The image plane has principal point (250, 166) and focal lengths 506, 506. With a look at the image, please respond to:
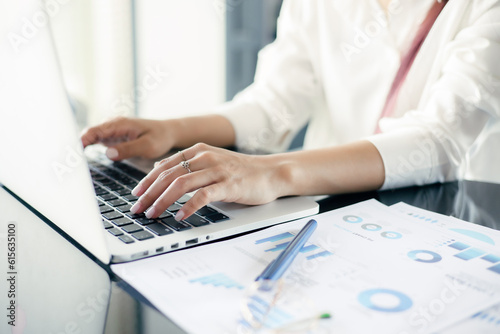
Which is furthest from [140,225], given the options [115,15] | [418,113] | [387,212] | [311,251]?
[115,15]

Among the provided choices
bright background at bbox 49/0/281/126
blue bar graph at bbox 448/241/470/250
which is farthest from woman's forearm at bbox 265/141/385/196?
bright background at bbox 49/0/281/126

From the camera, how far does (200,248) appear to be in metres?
0.53

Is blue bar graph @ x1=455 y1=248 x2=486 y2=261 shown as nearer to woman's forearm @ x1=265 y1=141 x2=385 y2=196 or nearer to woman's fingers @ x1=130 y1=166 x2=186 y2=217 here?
woman's forearm @ x1=265 y1=141 x2=385 y2=196

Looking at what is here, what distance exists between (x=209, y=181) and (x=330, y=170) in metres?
0.20

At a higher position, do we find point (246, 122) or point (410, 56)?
point (410, 56)

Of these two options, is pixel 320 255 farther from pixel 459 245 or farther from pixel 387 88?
pixel 387 88

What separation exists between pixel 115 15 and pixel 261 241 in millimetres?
1949

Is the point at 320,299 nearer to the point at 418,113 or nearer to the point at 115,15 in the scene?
the point at 418,113

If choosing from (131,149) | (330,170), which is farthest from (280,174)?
(131,149)

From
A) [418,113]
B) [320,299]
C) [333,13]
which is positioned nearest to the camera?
[320,299]

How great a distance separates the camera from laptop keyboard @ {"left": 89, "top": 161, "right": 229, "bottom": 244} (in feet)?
1.80

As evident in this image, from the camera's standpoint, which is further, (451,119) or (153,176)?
(451,119)

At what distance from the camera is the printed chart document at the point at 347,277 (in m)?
0.40

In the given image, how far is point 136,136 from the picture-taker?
2.97ft
